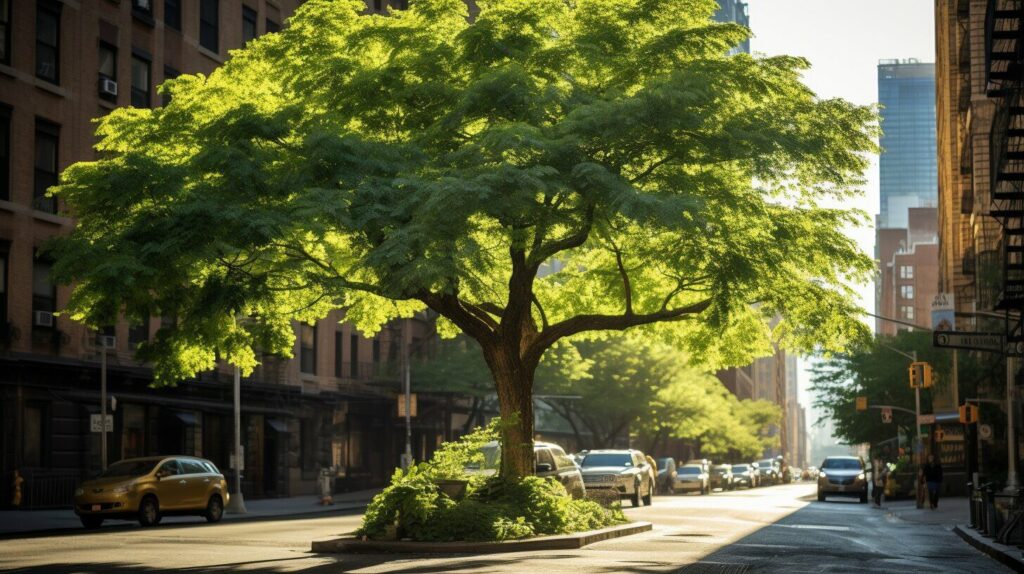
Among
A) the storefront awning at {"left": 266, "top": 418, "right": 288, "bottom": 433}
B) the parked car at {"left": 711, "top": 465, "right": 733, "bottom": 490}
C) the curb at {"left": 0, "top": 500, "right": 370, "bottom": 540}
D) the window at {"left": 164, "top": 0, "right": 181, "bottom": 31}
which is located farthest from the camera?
the parked car at {"left": 711, "top": 465, "right": 733, "bottom": 490}

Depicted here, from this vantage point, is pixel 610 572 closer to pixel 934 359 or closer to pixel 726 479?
pixel 934 359

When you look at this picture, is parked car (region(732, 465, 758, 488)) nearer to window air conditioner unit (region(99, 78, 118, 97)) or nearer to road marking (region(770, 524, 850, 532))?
window air conditioner unit (region(99, 78, 118, 97))

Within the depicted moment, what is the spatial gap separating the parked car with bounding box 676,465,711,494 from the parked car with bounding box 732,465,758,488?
14.7 meters

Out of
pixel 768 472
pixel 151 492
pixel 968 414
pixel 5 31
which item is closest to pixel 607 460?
pixel 968 414

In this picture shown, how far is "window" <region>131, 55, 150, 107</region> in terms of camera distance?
1848 inches

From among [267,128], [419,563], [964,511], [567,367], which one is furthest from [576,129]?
[567,367]

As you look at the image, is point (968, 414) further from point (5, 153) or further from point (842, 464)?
point (5, 153)

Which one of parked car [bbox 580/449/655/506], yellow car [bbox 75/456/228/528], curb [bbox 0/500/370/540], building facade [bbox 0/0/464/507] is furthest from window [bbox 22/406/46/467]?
parked car [bbox 580/449/655/506]

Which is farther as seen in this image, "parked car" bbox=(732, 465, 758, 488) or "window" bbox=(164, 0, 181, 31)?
"parked car" bbox=(732, 465, 758, 488)

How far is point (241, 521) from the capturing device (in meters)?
Result: 36.5

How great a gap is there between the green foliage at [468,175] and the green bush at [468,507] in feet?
9.52

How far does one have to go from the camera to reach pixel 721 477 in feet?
267

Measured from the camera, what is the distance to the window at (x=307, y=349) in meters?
60.9

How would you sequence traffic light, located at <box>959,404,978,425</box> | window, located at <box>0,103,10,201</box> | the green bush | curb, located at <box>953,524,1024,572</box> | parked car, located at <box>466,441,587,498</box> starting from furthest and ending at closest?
traffic light, located at <box>959,404,978,425</box>, window, located at <box>0,103,10,201</box>, parked car, located at <box>466,441,587,498</box>, the green bush, curb, located at <box>953,524,1024,572</box>
